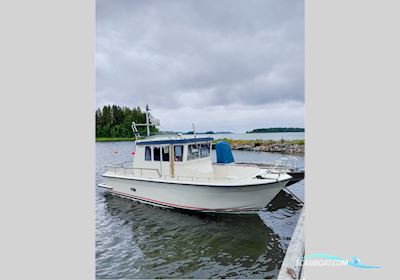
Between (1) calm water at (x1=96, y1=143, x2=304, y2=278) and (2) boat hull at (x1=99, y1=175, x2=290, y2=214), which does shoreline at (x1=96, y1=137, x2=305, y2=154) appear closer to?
(1) calm water at (x1=96, y1=143, x2=304, y2=278)

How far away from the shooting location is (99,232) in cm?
686

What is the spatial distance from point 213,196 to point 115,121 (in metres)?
47.1

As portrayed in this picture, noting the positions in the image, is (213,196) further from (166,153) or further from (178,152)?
(166,153)

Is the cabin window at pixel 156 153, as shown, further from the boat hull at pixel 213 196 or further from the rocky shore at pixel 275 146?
the rocky shore at pixel 275 146

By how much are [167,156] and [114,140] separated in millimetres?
46131

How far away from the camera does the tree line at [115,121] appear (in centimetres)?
4762

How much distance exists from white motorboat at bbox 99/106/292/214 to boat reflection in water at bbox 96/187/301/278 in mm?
429

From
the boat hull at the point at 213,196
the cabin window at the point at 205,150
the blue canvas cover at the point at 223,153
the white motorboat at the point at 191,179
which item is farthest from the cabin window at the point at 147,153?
the blue canvas cover at the point at 223,153

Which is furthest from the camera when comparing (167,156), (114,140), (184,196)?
(114,140)

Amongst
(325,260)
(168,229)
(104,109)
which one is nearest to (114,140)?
(104,109)

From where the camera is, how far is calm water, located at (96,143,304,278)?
4809mm

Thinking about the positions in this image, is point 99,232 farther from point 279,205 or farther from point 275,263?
point 279,205

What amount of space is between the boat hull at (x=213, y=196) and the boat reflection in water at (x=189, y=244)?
0.93 feet

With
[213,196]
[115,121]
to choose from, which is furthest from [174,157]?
[115,121]
